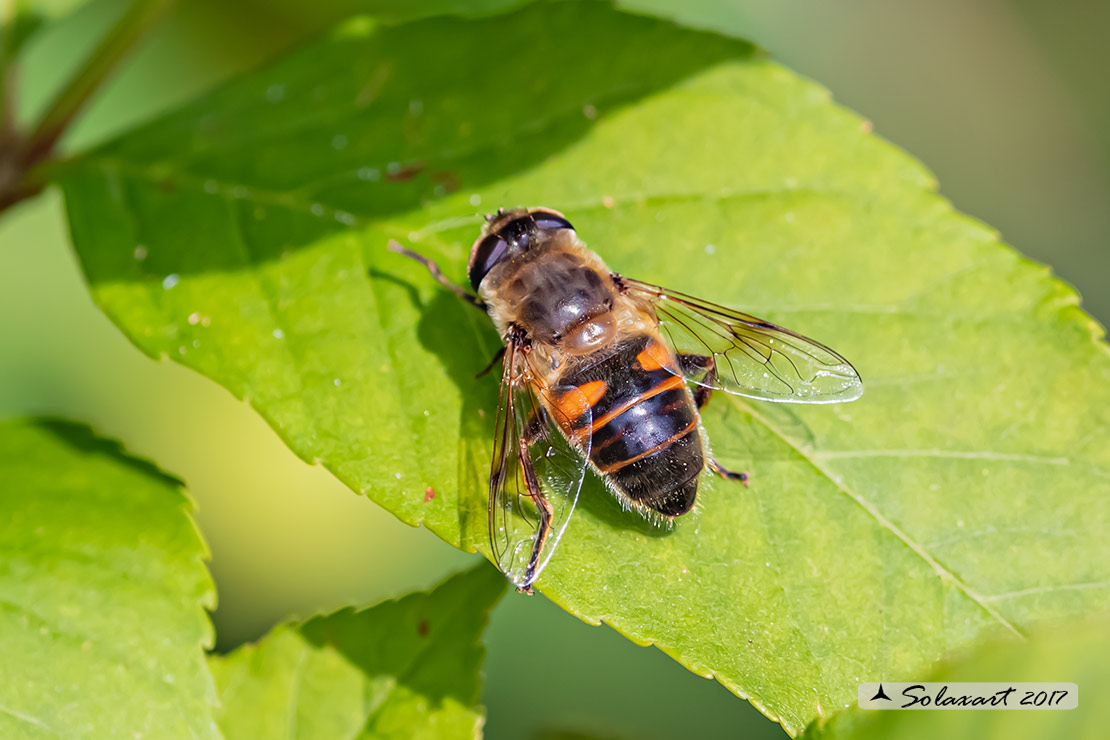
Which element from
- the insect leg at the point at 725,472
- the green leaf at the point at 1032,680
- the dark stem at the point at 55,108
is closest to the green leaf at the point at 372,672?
the insect leg at the point at 725,472

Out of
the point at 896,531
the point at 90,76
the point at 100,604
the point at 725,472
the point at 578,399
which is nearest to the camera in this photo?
the point at 100,604

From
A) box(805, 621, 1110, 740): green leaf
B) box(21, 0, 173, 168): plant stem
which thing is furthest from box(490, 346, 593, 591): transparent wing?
box(21, 0, 173, 168): plant stem

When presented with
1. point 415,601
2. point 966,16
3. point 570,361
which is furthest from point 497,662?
point 966,16

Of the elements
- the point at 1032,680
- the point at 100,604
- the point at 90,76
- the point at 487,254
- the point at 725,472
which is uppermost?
the point at 90,76

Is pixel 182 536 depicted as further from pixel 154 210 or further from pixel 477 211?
pixel 477 211

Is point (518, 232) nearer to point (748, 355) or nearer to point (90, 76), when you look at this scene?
point (748, 355)

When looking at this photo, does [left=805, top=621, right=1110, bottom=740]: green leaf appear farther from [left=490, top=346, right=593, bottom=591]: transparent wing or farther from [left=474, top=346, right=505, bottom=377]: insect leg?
[left=474, top=346, right=505, bottom=377]: insect leg

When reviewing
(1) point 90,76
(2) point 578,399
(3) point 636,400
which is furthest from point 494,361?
(1) point 90,76
